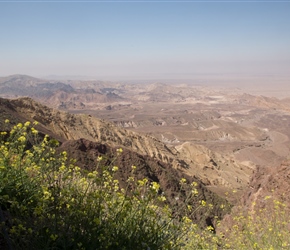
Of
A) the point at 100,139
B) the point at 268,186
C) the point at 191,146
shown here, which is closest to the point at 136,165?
the point at 268,186

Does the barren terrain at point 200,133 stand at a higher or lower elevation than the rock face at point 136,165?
lower

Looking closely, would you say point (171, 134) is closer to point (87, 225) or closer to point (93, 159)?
point (93, 159)

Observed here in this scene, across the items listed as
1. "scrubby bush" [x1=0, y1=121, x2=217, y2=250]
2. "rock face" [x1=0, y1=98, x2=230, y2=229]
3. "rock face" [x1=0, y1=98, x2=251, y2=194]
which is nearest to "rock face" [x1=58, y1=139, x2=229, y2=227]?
"rock face" [x1=0, y1=98, x2=230, y2=229]

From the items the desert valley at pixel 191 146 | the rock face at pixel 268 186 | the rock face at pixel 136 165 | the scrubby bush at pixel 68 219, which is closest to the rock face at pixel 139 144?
the desert valley at pixel 191 146

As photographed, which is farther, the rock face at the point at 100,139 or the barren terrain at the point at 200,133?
the barren terrain at the point at 200,133

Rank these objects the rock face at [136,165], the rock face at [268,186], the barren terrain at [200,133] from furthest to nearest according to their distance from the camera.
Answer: the barren terrain at [200,133] < the rock face at [136,165] < the rock face at [268,186]

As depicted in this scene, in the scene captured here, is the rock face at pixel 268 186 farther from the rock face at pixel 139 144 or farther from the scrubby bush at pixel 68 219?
the rock face at pixel 139 144

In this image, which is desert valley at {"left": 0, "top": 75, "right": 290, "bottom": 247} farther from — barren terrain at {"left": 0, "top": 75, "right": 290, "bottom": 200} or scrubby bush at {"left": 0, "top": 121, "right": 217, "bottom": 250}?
scrubby bush at {"left": 0, "top": 121, "right": 217, "bottom": 250}

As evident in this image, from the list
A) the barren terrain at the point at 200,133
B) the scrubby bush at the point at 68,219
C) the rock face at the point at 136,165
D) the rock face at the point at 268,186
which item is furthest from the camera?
the barren terrain at the point at 200,133

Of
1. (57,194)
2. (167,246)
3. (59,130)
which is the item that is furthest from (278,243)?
(59,130)

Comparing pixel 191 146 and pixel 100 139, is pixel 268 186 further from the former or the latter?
pixel 191 146

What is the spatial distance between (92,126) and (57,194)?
116 feet

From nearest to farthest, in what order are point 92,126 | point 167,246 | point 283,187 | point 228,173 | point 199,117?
point 167,246
point 283,187
point 228,173
point 92,126
point 199,117

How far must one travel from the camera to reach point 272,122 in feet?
308
